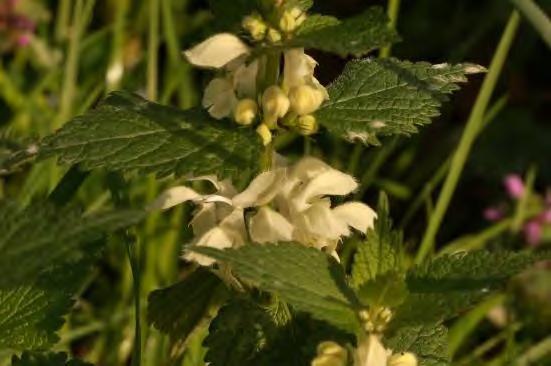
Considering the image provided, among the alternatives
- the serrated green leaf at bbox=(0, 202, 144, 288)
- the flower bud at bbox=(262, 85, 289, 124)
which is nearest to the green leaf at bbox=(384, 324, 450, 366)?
the flower bud at bbox=(262, 85, 289, 124)

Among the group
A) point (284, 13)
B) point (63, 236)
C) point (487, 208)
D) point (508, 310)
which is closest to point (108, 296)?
point (508, 310)

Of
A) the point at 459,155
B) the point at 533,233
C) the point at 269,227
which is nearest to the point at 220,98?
the point at 269,227

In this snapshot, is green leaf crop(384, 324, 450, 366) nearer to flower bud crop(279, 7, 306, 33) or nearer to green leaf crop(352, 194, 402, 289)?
green leaf crop(352, 194, 402, 289)

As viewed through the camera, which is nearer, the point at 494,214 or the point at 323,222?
the point at 323,222

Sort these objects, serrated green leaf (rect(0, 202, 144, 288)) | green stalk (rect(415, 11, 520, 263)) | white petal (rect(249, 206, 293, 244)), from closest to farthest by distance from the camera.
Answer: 1. serrated green leaf (rect(0, 202, 144, 288))
2. white petal (rect(249, 206, 293, 244))
3. green stalk (rect(415, 11, 520, 263))

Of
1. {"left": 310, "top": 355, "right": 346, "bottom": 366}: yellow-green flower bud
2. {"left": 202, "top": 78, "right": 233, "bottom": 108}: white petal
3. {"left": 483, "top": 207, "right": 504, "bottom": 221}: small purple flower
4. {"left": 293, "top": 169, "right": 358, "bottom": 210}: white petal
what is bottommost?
{"left": 483, "top": 207, "right": 504, "bottom": 221}: small purple flower

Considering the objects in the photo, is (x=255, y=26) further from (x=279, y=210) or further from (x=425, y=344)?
(x=425, y=344)
